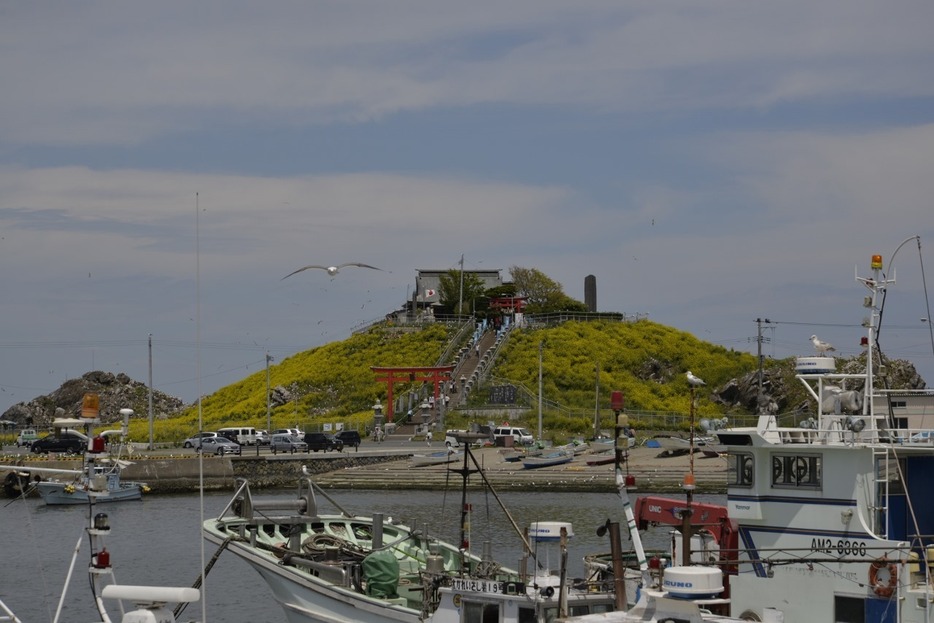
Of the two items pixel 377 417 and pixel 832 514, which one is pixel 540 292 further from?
pixel 832 514

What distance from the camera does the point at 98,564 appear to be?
1933 cm

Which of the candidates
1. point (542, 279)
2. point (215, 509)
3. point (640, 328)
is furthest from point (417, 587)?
point (542, 279)

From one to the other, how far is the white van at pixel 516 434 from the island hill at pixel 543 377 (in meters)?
5.55

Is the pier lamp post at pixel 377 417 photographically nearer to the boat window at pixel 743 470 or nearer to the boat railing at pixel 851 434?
the boat window at pixel 743 470

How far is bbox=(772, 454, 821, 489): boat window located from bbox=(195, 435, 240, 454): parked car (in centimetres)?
5839

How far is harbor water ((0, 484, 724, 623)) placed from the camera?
119 ft

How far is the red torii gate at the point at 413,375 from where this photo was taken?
311 ft

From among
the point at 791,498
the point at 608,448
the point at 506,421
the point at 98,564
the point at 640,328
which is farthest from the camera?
the point at 640,328

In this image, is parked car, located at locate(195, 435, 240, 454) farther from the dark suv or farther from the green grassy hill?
the green grassy hill

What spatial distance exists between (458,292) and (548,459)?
48476mm

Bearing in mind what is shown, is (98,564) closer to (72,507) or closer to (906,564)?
(906,564)

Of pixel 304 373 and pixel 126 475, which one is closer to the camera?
pixel 126 475

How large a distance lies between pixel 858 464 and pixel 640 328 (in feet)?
292

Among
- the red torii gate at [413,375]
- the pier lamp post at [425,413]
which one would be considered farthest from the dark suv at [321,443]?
the red torii gate at [413,375]
